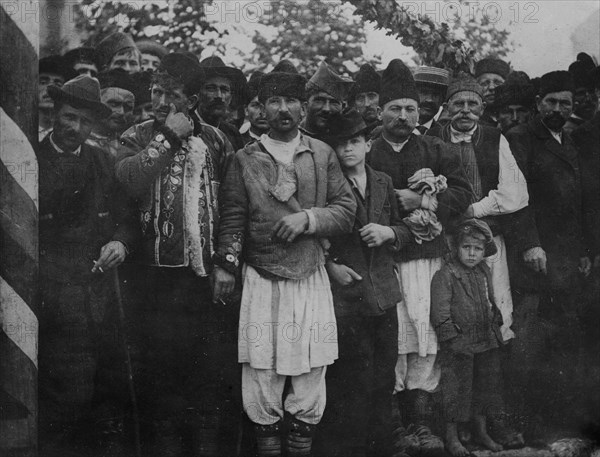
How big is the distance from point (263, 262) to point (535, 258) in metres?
1.63

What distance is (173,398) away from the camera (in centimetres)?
493

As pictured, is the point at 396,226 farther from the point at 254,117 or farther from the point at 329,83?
the point at 254,117

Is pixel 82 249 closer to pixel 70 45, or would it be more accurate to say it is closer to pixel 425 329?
pixel 70 45

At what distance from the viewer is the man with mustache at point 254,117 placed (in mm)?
5066

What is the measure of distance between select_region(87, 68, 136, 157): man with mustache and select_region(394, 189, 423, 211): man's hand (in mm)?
1543

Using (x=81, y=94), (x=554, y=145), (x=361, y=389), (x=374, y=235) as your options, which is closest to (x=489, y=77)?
(x=554, y=145)

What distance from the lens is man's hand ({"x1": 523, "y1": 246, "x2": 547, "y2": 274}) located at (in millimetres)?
5320

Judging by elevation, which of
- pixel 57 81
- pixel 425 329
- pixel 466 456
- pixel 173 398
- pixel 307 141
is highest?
pixel 57 81

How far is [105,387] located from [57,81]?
5.50 ft

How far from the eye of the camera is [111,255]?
4863mm

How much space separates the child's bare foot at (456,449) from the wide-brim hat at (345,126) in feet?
5.95

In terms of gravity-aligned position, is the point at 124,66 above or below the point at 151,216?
above

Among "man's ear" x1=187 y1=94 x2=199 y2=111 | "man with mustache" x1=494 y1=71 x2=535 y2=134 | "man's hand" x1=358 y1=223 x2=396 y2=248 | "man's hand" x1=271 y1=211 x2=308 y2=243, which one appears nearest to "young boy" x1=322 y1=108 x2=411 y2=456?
"man's hand" x1=358 y1=223 x2=396 y2=248

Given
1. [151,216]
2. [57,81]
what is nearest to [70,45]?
[57,81]
